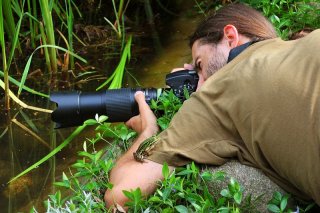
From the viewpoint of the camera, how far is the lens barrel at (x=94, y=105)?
2.00m

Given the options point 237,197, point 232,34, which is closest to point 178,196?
point 237,197

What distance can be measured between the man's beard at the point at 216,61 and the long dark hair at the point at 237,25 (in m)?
0.05

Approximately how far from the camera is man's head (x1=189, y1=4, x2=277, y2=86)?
6.66ft

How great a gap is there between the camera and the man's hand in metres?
0.03

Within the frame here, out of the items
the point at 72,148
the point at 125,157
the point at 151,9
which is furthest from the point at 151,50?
the point at 125,157

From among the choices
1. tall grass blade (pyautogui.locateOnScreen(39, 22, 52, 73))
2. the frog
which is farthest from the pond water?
the frog

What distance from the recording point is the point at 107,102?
2.01 m

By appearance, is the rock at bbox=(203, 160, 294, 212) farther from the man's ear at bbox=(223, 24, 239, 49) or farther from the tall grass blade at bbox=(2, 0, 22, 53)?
the tall grass blade at bbox=(2, 0, 22, 53)

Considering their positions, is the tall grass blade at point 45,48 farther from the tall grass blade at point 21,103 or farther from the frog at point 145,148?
the frog at point 145,148

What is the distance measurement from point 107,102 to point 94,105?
0.05m

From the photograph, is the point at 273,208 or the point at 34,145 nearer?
the point at 273,208

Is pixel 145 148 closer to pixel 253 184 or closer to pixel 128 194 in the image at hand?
pixel 128 194

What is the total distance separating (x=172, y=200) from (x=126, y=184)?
0.15 meters

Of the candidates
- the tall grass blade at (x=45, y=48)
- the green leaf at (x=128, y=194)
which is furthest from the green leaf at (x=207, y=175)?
the tall grass blade at (x=45, y=48)
